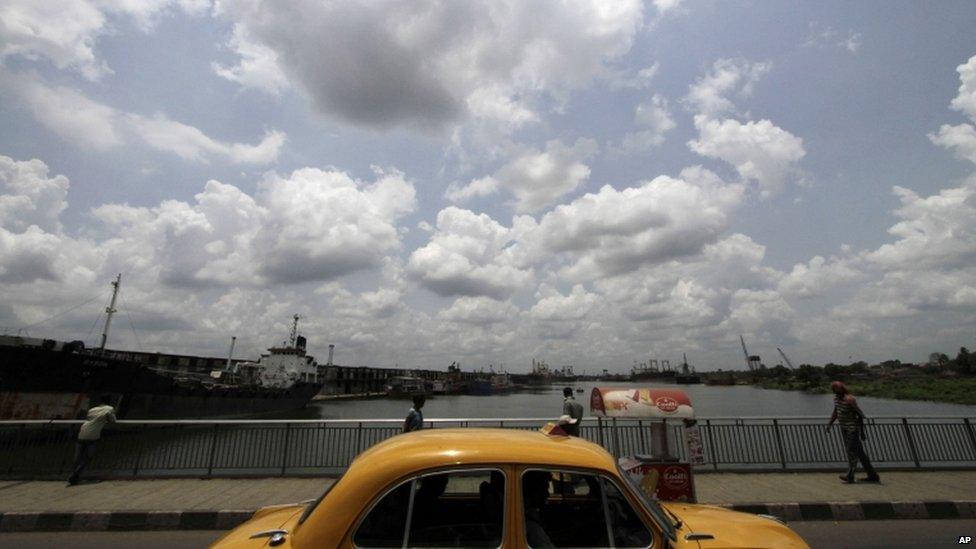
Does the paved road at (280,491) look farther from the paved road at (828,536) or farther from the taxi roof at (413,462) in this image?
the taxi roof at (413,462)

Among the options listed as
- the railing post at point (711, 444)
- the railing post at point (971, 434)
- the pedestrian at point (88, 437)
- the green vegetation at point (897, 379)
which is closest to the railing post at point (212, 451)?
the pedestrian at point (88, 437)

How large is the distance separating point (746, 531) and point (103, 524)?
343 inches

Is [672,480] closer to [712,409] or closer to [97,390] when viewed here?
[97,390]

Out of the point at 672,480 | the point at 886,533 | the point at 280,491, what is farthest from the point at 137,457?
the point at 886,533

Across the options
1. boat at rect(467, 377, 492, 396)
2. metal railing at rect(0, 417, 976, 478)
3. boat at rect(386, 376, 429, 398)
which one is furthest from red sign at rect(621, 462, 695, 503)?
boat at rect(467, 377, 492, 396)

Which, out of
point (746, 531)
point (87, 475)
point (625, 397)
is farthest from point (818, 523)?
point (87, 475)

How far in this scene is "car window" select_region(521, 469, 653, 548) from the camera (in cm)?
263

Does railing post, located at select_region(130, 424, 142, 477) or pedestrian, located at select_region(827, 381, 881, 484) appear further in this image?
railing post, located at select_region(130, 424, 142, 477)

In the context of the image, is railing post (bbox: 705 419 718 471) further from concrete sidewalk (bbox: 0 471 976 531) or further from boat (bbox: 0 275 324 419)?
boat (bbox: 0 275 324 419)

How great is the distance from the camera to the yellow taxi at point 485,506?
2502 millimetres

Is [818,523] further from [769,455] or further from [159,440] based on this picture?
[159,440]

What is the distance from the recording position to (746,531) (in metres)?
2.95

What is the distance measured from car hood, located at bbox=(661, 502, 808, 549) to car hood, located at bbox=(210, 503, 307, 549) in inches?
99.5

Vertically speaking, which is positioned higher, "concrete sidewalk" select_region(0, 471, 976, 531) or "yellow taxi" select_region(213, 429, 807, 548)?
"yellow taxi" select_region(213, 429, 807, 548)
